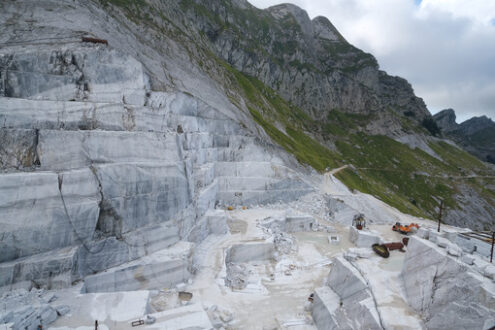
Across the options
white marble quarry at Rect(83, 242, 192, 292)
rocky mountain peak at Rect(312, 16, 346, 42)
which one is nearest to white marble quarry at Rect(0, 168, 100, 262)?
white marble quarry at Rect(83, 242, 192, 292)

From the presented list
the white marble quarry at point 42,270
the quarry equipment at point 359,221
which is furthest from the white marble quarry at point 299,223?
the white marble quarry at point 42,270

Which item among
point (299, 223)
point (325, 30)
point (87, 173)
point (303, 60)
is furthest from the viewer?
point (325, 30)

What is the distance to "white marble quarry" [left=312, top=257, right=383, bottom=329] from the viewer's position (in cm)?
1377

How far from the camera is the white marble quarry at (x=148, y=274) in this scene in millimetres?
15023

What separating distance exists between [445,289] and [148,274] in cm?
1694

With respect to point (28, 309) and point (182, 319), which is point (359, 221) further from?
point (28, 309)

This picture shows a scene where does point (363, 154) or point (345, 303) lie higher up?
point (363, 154)

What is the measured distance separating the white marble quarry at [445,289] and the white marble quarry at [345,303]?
253 cm

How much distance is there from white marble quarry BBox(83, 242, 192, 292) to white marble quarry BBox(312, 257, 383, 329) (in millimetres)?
9321

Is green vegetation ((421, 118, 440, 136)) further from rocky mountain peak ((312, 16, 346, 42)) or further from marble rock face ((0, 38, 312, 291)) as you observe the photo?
marble rock face ((0, 38, 312, 291))

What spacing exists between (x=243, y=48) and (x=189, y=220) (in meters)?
92.0

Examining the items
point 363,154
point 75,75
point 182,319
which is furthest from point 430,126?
point 182,319

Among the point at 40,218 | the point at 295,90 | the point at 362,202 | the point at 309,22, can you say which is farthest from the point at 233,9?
the point at 40,218

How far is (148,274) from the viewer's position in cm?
1662
